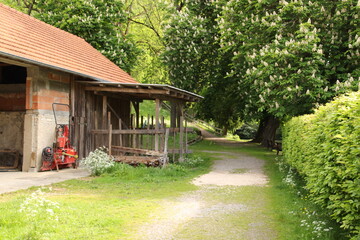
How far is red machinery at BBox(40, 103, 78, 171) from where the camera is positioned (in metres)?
13.1

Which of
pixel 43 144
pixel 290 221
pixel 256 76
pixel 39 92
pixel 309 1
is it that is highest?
pixel 309 1

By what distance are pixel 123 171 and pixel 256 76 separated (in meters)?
7.84

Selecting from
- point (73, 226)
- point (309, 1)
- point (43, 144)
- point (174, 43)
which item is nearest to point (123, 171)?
point (43, 144)

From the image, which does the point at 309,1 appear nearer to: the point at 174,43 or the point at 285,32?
the point at 285,32

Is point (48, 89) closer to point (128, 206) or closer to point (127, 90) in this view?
point (127, 90)

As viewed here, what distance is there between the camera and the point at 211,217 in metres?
7.24

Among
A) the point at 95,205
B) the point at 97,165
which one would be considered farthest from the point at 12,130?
the point at 95,205

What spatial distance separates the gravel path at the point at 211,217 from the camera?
609cm

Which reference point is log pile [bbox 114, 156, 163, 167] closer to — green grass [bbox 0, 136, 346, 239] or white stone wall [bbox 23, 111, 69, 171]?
green grass [bbox 0, 136, 346, 239]

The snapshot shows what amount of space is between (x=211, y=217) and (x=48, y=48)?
10613 mm

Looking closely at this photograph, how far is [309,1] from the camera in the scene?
1588 centimetres

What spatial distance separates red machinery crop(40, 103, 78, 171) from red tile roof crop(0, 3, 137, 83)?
1.94m

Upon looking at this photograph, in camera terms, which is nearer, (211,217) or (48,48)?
(211,217)

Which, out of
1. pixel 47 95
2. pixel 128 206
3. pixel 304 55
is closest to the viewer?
pixel 128 206
